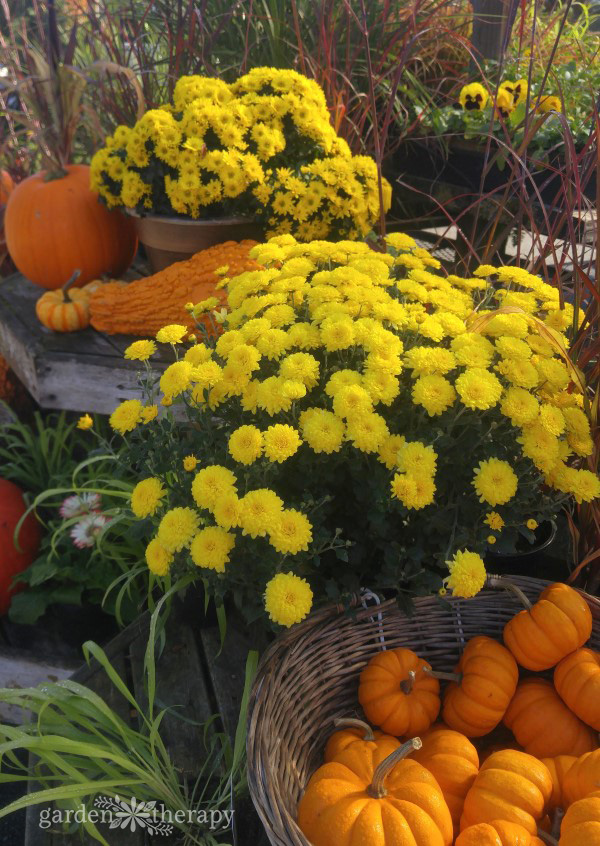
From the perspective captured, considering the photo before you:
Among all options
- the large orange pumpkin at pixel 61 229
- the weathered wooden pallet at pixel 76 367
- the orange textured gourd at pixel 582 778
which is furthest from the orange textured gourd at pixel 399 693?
the large orange pumpkin at pixel 61 229

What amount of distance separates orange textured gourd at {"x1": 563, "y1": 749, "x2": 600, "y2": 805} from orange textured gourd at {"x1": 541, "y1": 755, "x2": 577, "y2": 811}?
0.04 feet

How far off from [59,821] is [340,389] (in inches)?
36.3

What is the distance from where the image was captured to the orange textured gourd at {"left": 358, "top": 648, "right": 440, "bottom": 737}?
3.96 ft

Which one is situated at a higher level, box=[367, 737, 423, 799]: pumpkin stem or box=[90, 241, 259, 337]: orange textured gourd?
box=[90, 241, 259, 337]: orange textured gourd

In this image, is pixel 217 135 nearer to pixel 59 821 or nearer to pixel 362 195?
pixel 362 195

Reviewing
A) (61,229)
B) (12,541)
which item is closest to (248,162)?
(61,229)

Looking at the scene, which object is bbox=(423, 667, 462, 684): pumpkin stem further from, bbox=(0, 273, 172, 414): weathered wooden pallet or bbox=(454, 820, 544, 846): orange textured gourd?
bbox=(0, 273, 172, 414): weathered wooden pallet

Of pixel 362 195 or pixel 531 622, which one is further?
pixel 362 195

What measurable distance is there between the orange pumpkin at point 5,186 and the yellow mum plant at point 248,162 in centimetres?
145

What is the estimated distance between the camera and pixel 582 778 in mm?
1028

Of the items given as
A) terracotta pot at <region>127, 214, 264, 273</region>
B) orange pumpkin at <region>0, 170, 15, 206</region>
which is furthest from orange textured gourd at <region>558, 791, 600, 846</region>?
orange pumpkin at <region>0, 170, 15, 206</region>

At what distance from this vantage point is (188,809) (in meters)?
1.25

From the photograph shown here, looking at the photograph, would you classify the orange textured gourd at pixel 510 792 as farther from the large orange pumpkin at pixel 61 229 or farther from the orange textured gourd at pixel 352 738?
the large orange pumpkin at pixel 61 229

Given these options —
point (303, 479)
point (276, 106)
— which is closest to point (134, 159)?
point (276, 106)
